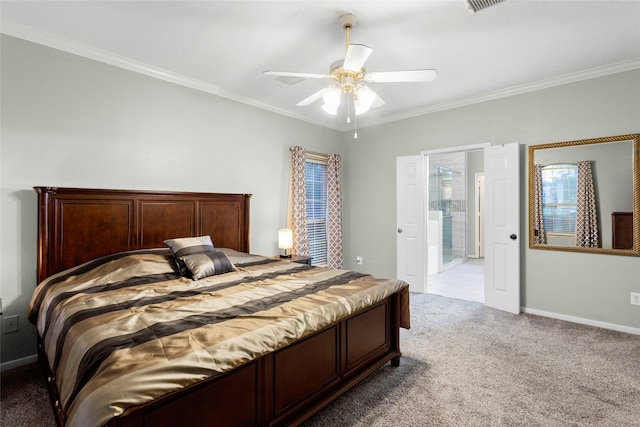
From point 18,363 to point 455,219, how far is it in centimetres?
749

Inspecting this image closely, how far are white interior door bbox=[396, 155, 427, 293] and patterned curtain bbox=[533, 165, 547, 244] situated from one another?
4.41 ft

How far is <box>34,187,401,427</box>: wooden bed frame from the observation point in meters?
1.37

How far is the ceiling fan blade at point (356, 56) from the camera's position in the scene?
6.47 feet

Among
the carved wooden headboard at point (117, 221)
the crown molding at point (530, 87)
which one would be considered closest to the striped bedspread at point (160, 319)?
the carved wooden headboard at point (117, 221)

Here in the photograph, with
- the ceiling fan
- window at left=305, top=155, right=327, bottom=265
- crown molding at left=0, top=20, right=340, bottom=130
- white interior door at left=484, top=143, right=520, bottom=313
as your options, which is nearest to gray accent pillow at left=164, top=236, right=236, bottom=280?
the ceiling fan

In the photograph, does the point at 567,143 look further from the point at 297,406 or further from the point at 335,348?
the point at 297,406

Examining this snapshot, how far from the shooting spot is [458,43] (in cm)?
274

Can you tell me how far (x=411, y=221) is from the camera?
15.3 ft

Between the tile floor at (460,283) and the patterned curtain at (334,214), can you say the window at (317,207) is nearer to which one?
the patterned curtain at (334,214)

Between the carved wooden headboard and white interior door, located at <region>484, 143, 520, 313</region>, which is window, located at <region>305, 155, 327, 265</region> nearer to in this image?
the carved wooden headboard

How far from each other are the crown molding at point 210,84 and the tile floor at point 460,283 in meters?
2.64

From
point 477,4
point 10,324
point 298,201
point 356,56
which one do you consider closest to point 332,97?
point 356,56

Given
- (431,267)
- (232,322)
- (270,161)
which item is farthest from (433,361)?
(431,267)

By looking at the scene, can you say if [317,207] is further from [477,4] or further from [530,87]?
[477,4]
